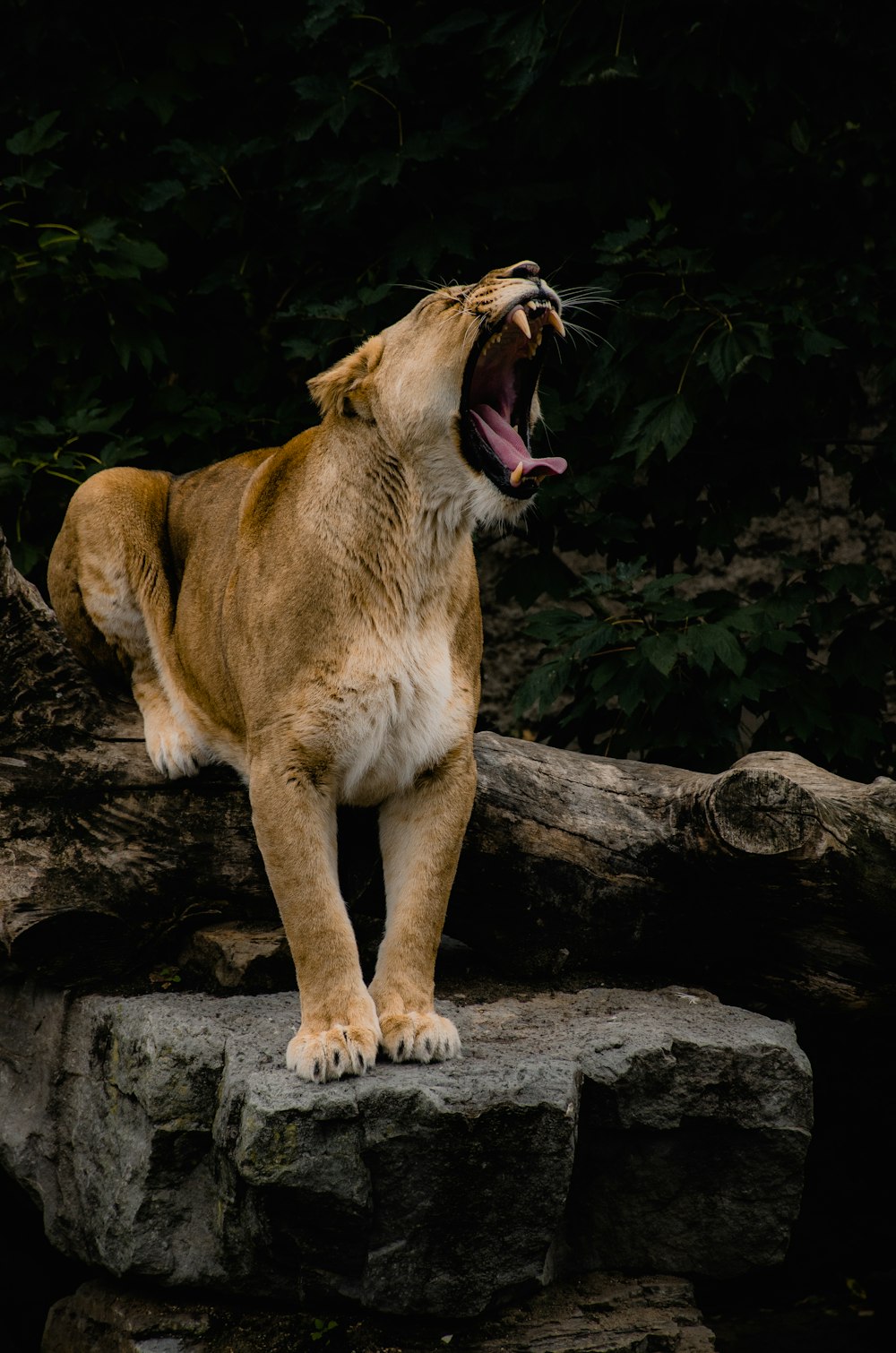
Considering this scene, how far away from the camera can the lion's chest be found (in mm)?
4027

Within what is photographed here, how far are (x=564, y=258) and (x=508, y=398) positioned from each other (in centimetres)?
207

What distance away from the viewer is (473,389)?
4121 mm

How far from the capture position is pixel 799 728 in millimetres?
5660

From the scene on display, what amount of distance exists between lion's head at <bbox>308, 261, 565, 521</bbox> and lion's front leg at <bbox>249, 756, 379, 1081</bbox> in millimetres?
961

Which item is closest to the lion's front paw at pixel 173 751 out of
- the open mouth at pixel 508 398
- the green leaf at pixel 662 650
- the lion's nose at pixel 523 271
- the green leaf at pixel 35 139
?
the open mouth at pixel 508 398

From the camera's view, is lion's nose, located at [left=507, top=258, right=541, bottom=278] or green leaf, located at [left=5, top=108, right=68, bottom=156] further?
green leaf, located at [left=5, top=108, right=68, bottom=156]

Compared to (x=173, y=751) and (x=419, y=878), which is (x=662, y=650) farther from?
(x=173, y=751)

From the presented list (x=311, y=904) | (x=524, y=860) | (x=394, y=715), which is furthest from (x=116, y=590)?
(x=524, y=860)

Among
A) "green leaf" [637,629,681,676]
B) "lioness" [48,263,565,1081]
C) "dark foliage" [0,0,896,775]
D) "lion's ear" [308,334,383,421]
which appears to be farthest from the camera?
"dark foliage" [0,0,896,775]

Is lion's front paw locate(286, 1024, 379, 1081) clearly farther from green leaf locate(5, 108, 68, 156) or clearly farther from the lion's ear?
green leaf locate(5, 108, 68, 156)

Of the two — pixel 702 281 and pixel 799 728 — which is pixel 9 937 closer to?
pixel 799 728

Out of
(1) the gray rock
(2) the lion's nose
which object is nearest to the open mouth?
(2) the lion's nose

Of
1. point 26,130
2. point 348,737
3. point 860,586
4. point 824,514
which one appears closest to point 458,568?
point 348,737

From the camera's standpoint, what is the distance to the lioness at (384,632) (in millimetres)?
3949
